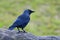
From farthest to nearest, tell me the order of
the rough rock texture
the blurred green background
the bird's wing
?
the blurred green background, the bird's wing, the rough rock texture

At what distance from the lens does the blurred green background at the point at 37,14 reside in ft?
43.5

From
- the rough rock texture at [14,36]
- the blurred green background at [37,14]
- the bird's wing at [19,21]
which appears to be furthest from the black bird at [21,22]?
the blurred green background at [37,14]

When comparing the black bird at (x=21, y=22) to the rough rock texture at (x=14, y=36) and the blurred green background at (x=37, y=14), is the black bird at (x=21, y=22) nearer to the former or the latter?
the rough rock texture at (x=14, y=36)

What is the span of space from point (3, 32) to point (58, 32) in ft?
17.7

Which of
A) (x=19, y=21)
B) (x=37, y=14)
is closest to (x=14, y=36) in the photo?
(x=19, y=21)

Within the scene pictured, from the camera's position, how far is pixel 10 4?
52.7 ft

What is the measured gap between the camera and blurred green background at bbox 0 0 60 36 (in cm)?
1326

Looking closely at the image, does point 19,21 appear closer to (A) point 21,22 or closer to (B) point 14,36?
(A) point 21,22

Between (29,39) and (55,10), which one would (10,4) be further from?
(29,39)

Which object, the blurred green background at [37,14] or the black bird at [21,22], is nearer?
the black bird at [21,22]

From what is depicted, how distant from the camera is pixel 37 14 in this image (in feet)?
A: 49.3

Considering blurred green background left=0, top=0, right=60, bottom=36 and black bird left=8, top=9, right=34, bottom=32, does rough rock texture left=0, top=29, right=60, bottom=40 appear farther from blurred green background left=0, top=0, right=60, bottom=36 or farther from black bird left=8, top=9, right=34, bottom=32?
blurred green background left=0, top=0, right=60, bottom=36

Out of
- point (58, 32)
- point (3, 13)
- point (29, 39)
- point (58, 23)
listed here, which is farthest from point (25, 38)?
point (3, 13)

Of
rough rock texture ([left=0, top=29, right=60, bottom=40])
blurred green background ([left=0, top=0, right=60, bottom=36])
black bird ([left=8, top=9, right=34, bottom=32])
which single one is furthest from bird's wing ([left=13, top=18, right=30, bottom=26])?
blurred green background ([left=0, top=0, right=60, bottom=36])
